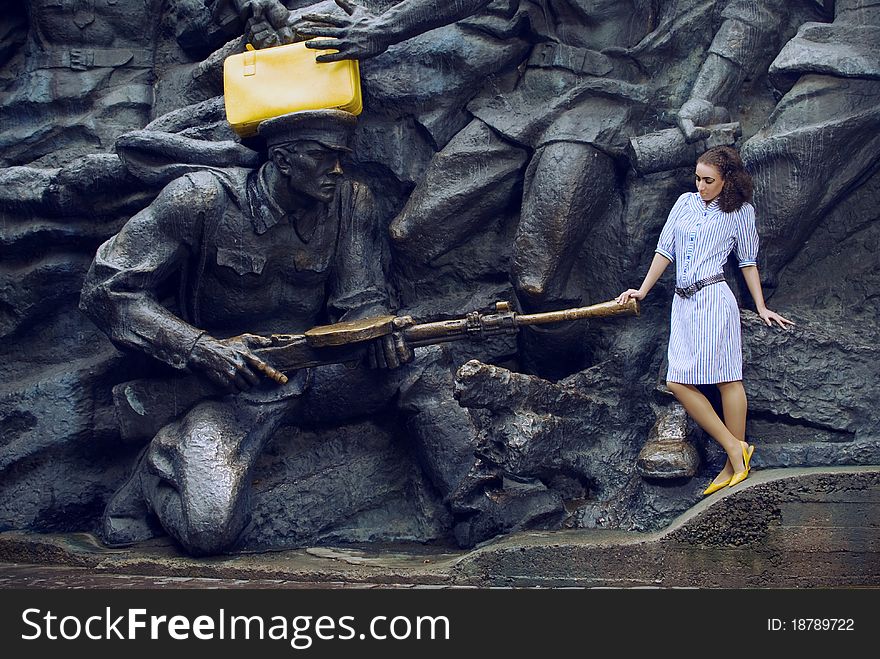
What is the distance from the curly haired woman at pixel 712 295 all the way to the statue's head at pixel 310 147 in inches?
64.0

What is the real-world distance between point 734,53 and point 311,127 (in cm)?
219

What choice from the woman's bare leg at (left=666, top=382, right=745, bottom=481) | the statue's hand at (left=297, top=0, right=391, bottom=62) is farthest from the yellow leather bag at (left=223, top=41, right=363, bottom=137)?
the woman's bare leg at (left=666, top=382, right=745, bottom=481)

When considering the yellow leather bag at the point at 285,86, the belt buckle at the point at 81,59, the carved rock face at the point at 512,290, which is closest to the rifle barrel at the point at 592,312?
the carved rock face at the point at 512,290

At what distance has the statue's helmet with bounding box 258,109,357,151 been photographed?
676 centimetres

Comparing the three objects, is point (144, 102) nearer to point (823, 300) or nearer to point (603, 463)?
point (603, 463)

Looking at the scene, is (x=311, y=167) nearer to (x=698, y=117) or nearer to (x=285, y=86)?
(x=285, y=86)

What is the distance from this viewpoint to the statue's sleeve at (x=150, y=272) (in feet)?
22.1

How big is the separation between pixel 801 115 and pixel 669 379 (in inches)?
57.7

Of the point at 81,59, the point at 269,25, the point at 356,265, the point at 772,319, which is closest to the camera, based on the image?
the point at 772,319

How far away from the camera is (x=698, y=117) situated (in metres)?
6.78

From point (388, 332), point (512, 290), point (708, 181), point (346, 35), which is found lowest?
point (388, 332)

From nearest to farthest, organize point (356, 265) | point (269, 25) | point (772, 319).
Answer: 1. point (772, 319)
2. point (356, 265)
3. point (269, 25)

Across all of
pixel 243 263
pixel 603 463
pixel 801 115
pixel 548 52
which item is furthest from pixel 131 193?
pixel 801 115

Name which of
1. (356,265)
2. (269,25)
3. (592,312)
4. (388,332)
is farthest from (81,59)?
(592,312)
